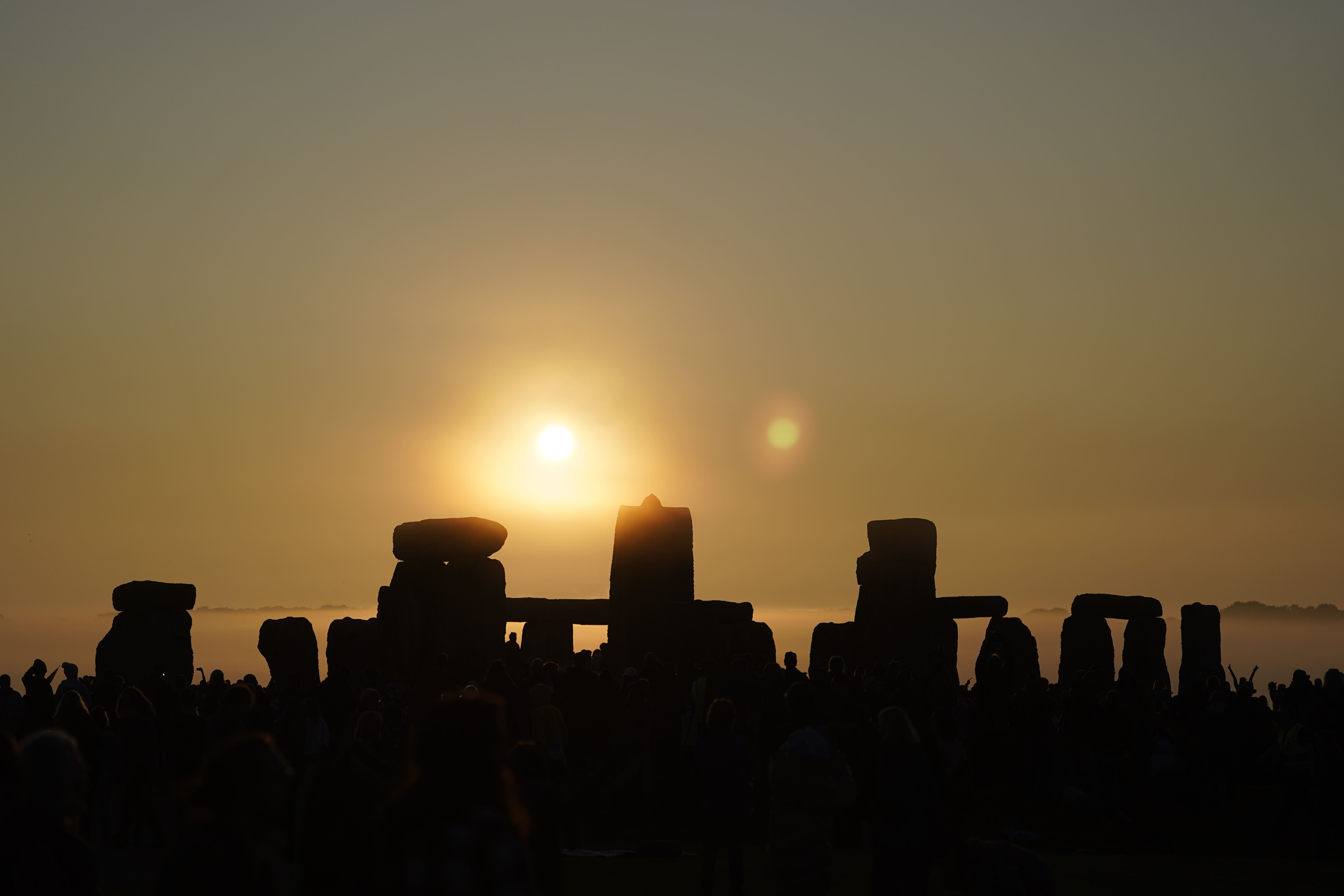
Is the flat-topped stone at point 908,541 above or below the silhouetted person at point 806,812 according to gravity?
above

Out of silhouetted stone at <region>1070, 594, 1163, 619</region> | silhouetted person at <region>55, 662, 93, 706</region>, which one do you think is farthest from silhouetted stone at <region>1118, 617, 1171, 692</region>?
silhouetted person at <region>55, 662, 93, 706</region>

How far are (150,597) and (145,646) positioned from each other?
881 mm

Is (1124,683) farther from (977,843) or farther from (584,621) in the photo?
(584,621)

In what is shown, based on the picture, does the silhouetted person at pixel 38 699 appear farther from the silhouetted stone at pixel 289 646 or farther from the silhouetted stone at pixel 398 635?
the silhouetted stone at pixel 289 646

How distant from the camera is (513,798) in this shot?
3.78 m

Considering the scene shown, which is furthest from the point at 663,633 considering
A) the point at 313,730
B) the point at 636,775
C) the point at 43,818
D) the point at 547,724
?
the point at 43,818

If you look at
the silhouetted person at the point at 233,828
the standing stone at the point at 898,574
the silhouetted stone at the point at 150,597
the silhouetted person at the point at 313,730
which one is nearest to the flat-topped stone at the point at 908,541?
the standing stone at the point at 898,574

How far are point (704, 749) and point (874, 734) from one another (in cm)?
327

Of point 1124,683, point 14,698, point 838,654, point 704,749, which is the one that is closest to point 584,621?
point 838,654

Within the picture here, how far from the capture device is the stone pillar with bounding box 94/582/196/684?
23781 mm

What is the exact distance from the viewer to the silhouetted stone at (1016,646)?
26609 millimetres

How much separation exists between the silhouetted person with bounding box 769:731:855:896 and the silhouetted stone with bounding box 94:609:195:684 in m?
18.9

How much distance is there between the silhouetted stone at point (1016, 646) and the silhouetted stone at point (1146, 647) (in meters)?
3.00

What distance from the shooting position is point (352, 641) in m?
26.5
